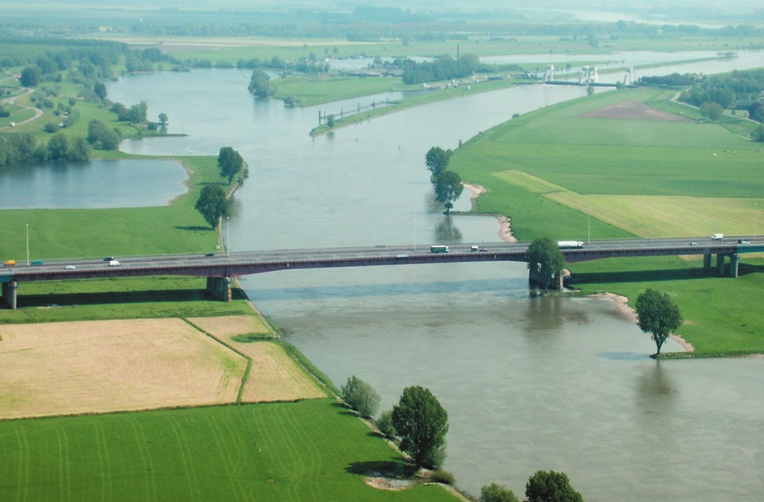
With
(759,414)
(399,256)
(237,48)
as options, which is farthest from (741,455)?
(237,48)

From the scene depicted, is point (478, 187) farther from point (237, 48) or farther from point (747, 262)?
point (237, 48)

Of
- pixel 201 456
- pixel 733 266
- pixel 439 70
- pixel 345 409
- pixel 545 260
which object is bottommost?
pixel 201 456

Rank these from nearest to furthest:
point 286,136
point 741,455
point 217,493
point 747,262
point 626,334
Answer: point 217,493, point 741,455, point 626,334, point 747,262, point 286,136

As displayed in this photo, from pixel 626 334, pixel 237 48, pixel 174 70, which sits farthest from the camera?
pixel 237 48

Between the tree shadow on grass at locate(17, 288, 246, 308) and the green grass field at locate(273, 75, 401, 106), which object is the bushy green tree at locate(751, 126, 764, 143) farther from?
the tree shadow on grass at locate(17, 288, 246, 308)

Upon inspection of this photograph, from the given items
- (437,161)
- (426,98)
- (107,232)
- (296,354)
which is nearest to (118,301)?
(296,354)

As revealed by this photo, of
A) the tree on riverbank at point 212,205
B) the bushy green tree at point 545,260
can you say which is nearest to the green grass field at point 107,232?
the tree on riverbank at point 212,205

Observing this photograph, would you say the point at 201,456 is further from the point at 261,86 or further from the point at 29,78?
the point at 29,78

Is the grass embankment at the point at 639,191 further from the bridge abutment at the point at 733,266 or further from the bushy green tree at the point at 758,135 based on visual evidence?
the bushy green tree at the point at 758,135
